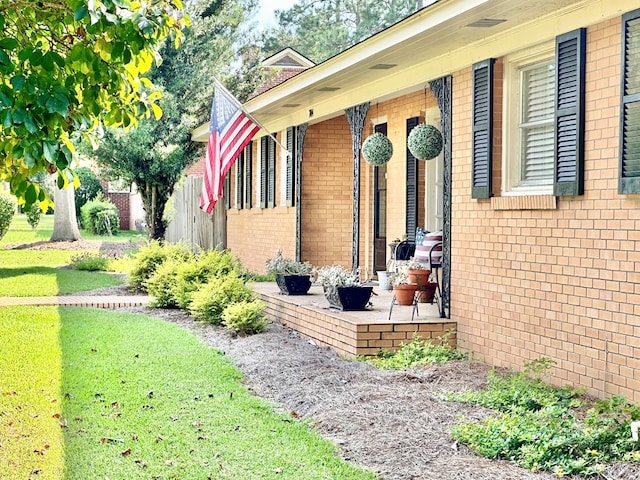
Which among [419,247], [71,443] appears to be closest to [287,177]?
[419,247]

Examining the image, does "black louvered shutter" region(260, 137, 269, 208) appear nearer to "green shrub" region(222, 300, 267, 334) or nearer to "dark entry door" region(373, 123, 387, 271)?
"dark entry door" region(373, 123, 387, 271)

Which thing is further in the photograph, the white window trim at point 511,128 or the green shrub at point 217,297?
the green shrub at point 217,297

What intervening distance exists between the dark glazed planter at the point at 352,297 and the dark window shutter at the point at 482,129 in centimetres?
195

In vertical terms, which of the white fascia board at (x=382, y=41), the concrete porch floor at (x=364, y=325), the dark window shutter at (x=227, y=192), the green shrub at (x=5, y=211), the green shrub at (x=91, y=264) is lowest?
the green shrub at (x=91, y=264)

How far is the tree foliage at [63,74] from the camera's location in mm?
4195

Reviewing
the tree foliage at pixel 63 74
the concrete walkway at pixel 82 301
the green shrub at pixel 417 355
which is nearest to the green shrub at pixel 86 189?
the concrete walkway at pixel 82 301

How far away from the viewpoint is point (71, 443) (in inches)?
250

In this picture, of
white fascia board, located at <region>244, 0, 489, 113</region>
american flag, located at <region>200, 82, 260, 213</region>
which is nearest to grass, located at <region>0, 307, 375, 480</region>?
white fascia board, located at <region>244, 0, 489, 113</region>

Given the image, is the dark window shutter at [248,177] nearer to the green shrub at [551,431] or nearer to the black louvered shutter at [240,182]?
the black louvered shutter at [240,182]

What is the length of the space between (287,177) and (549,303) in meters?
8.95

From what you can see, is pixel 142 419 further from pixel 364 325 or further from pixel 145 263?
pixel 145 263

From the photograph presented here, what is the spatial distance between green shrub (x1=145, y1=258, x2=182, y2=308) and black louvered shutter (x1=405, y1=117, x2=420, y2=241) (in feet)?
11.7

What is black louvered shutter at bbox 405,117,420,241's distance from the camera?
43.5 ft

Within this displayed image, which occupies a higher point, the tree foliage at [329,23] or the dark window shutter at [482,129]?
the tree foliage at [329,23]
